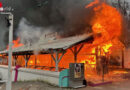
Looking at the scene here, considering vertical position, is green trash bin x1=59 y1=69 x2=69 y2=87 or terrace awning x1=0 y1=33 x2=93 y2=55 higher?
terrace awning x1=0 y1=33 x2=93 y2=55

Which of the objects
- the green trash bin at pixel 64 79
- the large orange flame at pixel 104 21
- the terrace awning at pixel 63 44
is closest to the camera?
the green trash bin at pixel 64 79

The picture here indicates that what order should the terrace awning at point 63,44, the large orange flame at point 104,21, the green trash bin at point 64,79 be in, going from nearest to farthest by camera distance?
the green trash bin at point 64,79 → the terrace awning at point 63,44 → the large orange flame at point 104,21

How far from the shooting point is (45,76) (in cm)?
1031

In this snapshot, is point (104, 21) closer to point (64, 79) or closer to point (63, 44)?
point (63, 44)

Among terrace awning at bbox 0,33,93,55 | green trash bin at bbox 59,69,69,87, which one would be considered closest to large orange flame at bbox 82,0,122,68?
terrace awning at bbox 0,33,93,55

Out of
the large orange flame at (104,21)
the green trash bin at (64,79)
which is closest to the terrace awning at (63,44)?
the green trash bin at (64,79)

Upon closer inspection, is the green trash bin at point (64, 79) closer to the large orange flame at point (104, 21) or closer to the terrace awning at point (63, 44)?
the terrace awning at point (63, 44)

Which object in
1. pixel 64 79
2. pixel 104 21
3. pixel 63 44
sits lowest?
pixel 64 79

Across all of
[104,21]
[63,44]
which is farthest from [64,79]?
[104,21]

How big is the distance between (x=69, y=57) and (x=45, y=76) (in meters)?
3.62

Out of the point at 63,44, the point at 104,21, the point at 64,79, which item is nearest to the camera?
the point at 64,79

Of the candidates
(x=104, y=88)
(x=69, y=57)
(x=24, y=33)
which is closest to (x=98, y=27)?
(x=69, y=57)

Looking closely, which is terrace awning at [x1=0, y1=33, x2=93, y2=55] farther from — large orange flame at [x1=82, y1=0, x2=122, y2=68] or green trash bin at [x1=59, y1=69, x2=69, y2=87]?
large orange flame at [x1=82, y1=0, x2=122, y2=68]

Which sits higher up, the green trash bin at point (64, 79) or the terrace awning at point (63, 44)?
the terrace awning at point (63, 44)
